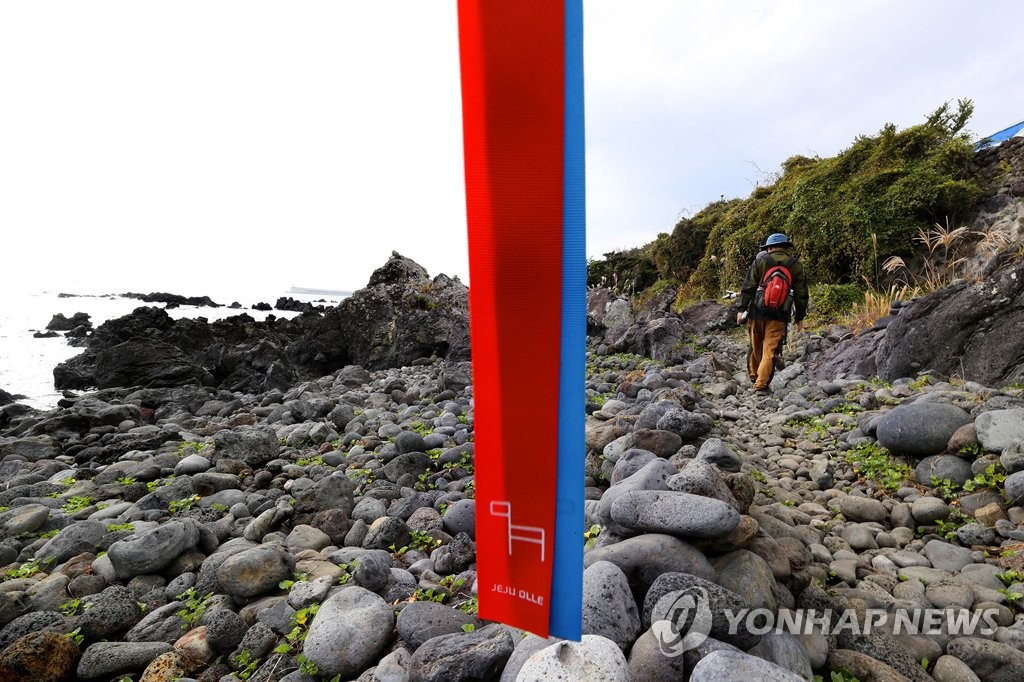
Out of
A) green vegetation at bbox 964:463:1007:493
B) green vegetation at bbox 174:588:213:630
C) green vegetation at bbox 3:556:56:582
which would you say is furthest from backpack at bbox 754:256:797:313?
green vegetation at bbox 3:556:56:582

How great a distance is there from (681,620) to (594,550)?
1.69 feet

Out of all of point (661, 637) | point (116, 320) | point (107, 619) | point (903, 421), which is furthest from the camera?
point (116, 320)

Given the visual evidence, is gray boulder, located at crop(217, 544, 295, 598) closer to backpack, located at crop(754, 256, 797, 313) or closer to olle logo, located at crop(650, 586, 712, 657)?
olle logo, located at crop(650, 586, 712, 657)

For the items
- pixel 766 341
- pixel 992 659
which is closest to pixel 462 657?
pixel 992 659

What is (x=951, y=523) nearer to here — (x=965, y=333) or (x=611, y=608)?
(x=611, y=608)

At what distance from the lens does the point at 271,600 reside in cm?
254

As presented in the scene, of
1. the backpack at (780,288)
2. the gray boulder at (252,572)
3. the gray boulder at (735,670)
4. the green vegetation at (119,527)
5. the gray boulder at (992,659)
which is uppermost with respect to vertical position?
the backpack at (780,288)

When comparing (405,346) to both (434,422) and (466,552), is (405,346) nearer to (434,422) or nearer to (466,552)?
(434,422)

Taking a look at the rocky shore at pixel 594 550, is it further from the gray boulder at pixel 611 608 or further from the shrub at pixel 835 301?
the shrub at pixel 835 301

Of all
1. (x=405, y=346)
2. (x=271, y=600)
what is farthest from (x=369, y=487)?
(x=405, y=346)

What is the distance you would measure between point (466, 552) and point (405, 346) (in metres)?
9.27

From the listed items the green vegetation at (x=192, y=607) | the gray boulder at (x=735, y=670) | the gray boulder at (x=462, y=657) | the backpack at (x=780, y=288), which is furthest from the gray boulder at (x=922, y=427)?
the green vegetation at (x=192, y=607)

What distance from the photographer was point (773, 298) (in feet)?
21.0

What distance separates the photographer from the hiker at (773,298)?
21.0ft
